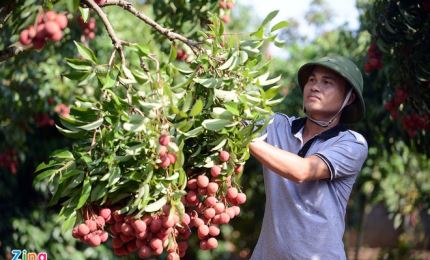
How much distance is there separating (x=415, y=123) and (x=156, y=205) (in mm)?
2190

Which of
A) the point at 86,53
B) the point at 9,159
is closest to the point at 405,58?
the point at 86,53

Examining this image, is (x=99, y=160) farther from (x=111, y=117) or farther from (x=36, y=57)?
(x=36, y=57)

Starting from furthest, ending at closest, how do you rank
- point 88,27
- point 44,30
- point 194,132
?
point 88,27
point 194,132
point 44,30

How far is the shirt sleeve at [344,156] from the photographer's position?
7.62 feet

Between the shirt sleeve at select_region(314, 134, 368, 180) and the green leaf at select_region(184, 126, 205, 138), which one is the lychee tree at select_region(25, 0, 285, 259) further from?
the shirt sleeve at select_region(314, 134, 368, 180)

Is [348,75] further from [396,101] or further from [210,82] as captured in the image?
[396,101]

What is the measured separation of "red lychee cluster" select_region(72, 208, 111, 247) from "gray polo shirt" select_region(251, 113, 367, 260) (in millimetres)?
639

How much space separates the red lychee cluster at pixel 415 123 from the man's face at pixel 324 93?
4.16 ft

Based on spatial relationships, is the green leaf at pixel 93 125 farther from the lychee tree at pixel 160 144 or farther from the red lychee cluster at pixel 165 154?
the red lychee cluster at pixel 165 154

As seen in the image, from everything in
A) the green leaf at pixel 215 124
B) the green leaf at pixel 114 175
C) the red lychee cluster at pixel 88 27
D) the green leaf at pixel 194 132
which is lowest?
the red lychee cluster at pixel 88 27

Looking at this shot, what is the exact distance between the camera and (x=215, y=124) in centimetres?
195

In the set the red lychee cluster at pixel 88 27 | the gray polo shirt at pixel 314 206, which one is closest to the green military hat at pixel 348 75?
the gray polo shirt at pixel 314 206

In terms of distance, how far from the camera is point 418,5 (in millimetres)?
3379

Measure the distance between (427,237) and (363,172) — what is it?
2718 millimetres
